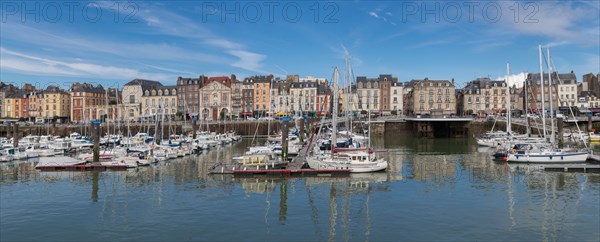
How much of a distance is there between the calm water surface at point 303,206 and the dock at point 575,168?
4.76 ft

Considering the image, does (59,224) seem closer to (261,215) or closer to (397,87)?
(261,215)

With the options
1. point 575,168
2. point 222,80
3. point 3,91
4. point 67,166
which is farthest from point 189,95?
point 575,168

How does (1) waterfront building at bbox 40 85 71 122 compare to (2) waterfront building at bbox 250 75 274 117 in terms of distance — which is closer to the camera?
(2) waterfront building at bbox 250 75 274 117

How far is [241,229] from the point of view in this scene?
22.5m

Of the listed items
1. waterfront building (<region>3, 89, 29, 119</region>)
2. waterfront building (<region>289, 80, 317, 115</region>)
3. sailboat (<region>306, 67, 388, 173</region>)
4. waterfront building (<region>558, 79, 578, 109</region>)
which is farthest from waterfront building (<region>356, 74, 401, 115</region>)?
waterfront building (<region>3, 89, 29, 119</region>)

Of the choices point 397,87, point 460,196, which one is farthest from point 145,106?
point 460,196

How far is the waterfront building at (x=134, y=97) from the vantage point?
12031 cm

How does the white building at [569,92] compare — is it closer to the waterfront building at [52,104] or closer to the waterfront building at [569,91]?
the waterfront building at [569,91]

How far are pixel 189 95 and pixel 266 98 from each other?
19.9 metres

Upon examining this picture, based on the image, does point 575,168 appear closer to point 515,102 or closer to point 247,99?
point 515,102

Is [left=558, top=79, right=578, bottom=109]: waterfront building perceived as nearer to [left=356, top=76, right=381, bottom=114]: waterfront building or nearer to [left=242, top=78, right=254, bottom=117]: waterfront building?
[left=356, top=76, right=381, bottom=114]: waterfront building

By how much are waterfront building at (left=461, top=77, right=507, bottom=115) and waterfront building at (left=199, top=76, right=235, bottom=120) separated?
59069mm

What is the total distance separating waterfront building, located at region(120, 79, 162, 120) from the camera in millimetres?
120312

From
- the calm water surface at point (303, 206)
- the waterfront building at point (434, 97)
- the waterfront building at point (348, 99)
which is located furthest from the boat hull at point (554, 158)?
the waterfront building at point (434, 97)
